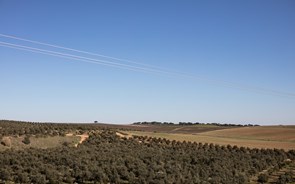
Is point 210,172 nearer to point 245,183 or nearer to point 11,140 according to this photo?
point 245,183

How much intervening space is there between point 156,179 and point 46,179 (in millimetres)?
8630

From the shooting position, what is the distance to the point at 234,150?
6638cm

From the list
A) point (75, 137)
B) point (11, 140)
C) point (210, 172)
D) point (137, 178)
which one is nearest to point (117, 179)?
point (137, 178)

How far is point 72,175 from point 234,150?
3731 cm

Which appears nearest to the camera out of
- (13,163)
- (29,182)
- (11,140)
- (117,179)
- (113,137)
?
(29,182)

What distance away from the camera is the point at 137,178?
115 ft

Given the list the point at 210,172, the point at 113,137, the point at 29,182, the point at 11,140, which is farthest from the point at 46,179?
the point at 113,137

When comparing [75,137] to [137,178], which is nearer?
[137,178]

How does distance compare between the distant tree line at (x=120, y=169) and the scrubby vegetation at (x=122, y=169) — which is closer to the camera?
the distant tree line at (x=120, y=169)

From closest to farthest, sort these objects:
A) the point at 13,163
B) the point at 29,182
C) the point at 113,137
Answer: the point at 29,182 → the point at 13,163 → the point at 113,137

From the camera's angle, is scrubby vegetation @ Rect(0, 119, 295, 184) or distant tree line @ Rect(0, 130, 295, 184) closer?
distant tree line @ Rect(0, 130, 295, 184)

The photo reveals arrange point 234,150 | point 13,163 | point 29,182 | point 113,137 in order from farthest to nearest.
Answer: point 113,137 < point 234,150 < point 13,163 < point 29,182

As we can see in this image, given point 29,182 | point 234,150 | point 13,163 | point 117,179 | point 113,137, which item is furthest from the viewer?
point 113,137

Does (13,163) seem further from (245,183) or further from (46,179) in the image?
(245,183)
